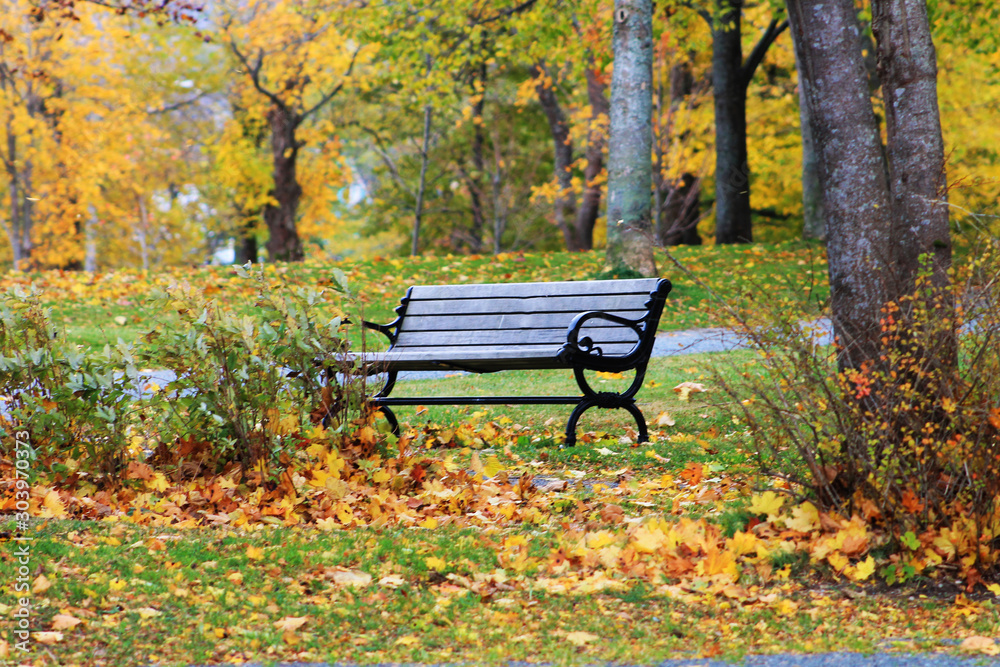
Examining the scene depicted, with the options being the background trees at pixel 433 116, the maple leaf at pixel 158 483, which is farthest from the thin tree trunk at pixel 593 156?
the maple leaf at pixel 158 483

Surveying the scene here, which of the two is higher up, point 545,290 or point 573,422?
point 545,290

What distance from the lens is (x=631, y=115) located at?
10789 mm

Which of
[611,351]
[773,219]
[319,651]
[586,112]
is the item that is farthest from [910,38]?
[773,219]

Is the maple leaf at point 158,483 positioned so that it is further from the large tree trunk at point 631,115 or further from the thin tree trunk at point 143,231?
the thin tree trunk at point 143,231

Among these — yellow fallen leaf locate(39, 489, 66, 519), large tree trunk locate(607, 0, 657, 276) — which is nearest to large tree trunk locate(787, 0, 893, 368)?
yellow fallen leaf locate(39, 489, 66, 519)

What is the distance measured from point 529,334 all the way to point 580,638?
3247 millimetres

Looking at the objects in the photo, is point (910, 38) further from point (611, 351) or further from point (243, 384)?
point (243, 384)

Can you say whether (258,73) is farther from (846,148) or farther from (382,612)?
(382,612)

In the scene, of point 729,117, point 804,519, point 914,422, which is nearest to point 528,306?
point 804,519

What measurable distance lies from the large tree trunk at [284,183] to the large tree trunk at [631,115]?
12.4m

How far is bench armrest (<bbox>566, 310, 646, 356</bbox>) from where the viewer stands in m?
5.15

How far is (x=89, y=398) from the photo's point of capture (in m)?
4.23

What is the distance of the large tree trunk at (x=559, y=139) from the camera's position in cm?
2119

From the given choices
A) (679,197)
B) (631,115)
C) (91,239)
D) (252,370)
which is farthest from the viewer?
(91,239)
